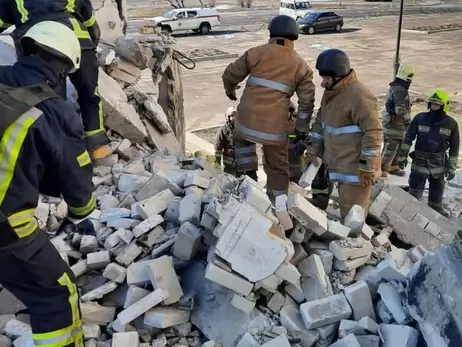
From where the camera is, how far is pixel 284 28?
4680 millimetres

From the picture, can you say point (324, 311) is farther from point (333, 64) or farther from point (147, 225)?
point (333, 64)

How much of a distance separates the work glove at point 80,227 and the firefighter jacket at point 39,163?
Answer: 89cm

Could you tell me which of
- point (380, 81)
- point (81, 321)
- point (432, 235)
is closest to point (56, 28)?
point (81, 321)

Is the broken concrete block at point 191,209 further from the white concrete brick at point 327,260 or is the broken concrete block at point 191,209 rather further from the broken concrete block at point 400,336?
the broken concrete block at point 400,336

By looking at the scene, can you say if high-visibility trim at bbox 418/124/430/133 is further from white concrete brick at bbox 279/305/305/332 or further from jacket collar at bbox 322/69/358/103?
white concrete brick at bbox 279/305/305/332

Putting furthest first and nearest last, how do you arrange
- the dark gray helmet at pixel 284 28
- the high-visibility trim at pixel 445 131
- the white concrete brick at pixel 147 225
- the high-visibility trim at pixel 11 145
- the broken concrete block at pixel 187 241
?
1. the high-visibility trim at pixel 445 131
2. the dark gray helmet at pixel 284 28
3. the white concrete brick at pixel 147 225
4. the broken concrete block at pixel 187 241
5. the high-visibility trim at pixel 11 145

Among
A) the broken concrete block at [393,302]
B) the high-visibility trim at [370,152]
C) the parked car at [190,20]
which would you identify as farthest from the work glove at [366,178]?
the parked car at [190,20]

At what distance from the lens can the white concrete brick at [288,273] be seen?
331cm

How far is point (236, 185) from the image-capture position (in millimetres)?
3908

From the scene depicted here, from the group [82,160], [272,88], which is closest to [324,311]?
[82,160]

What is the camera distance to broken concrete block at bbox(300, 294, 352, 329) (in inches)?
126

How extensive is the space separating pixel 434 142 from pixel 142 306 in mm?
4133

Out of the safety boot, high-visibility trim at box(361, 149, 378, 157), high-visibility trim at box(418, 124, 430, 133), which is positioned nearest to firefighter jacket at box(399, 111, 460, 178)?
high-visibility trim at box(418, 124, 430, 133)

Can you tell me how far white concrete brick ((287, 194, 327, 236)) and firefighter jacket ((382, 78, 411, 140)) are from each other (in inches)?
145
